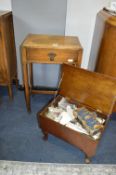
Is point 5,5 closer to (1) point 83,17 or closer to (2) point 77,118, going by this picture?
(1) point 83,17

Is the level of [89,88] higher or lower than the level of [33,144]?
higher

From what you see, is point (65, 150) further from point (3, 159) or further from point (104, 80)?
point (104, 80)

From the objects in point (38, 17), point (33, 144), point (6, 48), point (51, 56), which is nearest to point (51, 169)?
point (33, 144)

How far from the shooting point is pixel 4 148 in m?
1.27

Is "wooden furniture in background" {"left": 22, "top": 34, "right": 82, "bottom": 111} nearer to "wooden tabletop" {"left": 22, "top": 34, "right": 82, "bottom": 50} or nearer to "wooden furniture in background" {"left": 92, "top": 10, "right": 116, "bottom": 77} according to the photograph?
"wooden tabletop" {"left": 22, "top": 34, "right": 82, "bottom": 50}

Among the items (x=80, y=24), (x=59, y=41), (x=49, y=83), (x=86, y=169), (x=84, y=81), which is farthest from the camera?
(x=49, y=83)

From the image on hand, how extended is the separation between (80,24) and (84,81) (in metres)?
0.69

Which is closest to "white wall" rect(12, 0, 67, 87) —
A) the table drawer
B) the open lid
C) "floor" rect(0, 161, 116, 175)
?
the table drawer

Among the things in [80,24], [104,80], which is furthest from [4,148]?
[80,24]

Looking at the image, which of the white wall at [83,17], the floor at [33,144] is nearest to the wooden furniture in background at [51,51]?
the white wall at [83,17]

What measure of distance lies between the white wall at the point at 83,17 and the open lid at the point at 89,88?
0.56 meters

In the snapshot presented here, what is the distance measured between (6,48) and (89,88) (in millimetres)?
839

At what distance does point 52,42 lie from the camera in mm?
1345

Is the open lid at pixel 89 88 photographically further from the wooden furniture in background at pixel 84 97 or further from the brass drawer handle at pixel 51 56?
the brass drawer handle at pixel 51 56
